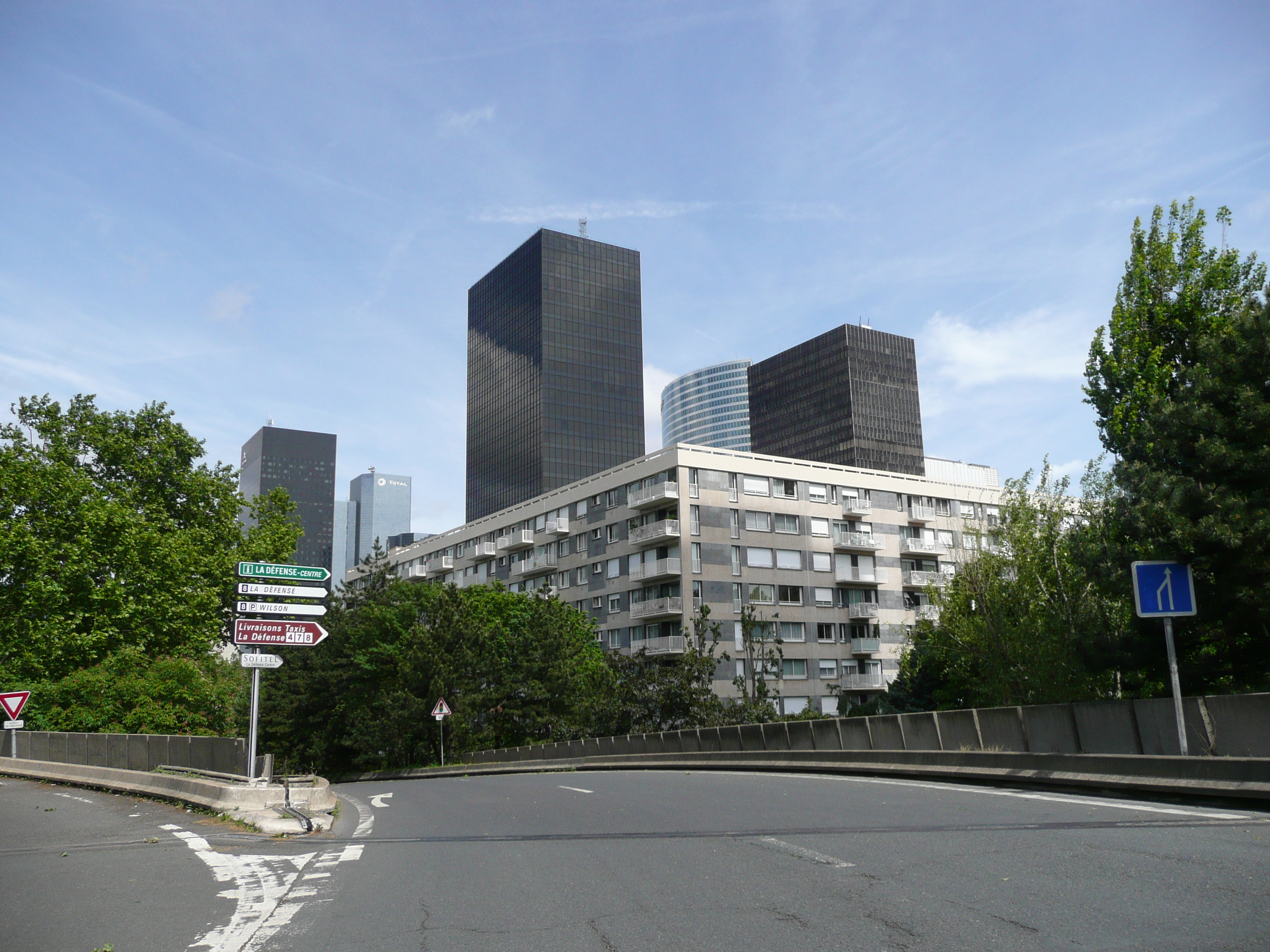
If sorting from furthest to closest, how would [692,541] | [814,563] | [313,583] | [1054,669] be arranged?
[814,563]
[692,541]
[1054,669]
[313,583]

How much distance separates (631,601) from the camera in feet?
242

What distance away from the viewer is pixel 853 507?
77375mm

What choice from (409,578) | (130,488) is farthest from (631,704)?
(409,578)

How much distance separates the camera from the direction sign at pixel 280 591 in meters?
15.6

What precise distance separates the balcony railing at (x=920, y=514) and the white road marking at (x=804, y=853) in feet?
246

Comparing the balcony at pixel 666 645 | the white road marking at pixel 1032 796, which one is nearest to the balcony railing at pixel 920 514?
the balcony at pixel 666 645

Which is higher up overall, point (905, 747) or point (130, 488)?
point (130, 488)

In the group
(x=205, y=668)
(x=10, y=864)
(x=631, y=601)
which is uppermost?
(x=631, y=601)

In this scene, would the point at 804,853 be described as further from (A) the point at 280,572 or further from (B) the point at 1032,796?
(A) the point at 280,572

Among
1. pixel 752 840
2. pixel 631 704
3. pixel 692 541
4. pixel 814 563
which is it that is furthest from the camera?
pixel 814 563

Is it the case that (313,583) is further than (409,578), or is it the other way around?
(409,578)

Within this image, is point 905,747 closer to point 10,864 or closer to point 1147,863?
point 1147,863

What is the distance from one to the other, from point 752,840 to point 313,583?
375 inches

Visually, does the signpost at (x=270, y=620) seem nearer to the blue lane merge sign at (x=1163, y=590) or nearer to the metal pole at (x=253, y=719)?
the metal pole at (x=253, y=719)
